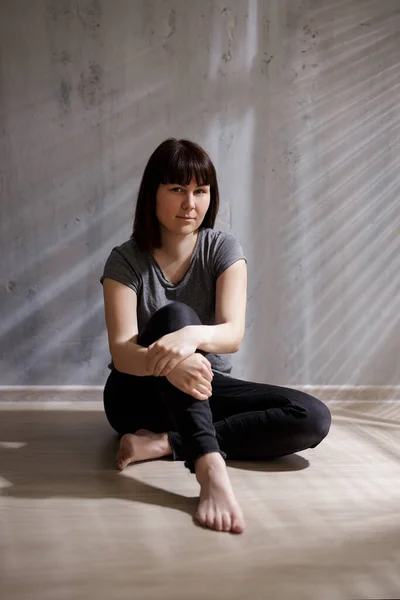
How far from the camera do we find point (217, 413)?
194cm

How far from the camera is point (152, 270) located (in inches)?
75.9

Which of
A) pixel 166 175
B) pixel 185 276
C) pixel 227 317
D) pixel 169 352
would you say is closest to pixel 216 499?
pixel 169 352

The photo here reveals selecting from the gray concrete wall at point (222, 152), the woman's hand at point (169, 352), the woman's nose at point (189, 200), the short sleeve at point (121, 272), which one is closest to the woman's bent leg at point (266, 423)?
the woman's hand at point (169, 352)

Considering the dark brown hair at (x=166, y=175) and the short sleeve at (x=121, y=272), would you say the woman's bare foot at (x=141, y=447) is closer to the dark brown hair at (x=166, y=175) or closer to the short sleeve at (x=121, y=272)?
the short sleeve at (x=121, y=272)

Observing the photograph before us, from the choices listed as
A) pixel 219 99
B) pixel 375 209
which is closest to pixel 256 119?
pixel 219 99

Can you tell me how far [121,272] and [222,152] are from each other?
0.83 m

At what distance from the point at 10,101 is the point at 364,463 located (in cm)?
168

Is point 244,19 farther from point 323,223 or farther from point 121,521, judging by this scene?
point 121,521

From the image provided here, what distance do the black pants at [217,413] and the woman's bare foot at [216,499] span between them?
38mm

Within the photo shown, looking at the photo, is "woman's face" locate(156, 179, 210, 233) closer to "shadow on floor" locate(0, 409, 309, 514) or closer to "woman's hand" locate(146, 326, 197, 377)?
"woman's hand" locate(146, 326, 197, 377)

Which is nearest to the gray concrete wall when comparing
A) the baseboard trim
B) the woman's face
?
the baseboard trim

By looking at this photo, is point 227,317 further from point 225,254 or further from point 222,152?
point 222,152

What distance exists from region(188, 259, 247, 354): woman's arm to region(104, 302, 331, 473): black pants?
6 cm

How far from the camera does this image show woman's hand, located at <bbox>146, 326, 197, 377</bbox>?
1.63 meters
